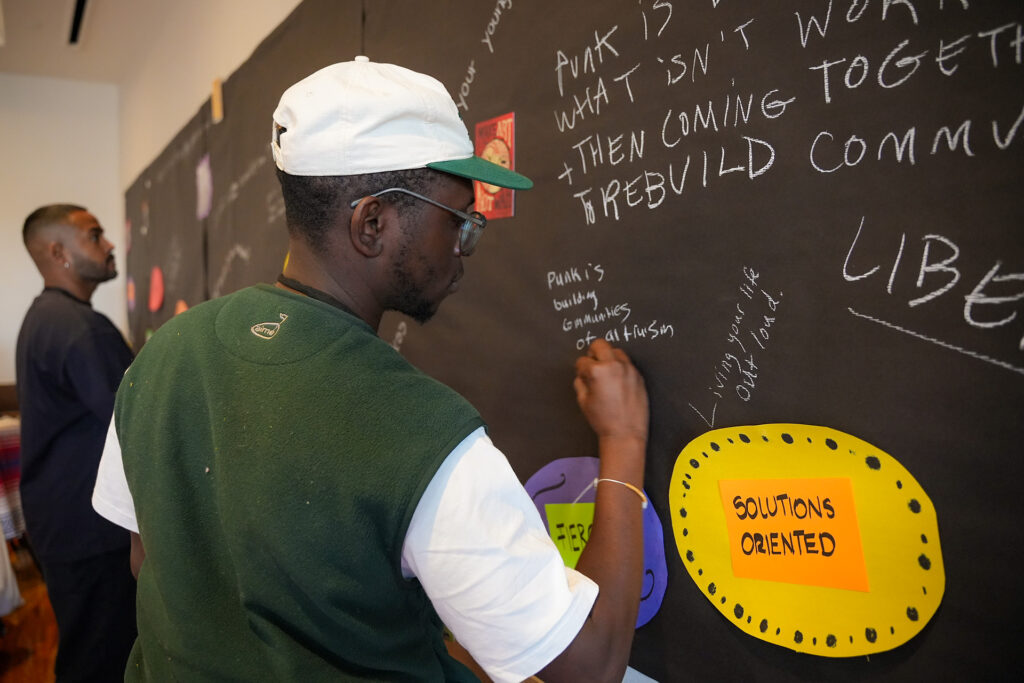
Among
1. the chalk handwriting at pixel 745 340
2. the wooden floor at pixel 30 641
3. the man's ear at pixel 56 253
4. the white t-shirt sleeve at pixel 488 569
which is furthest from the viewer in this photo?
the wooden floor at pixel 30 641

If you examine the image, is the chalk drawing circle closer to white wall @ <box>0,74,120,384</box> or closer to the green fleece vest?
the green fleece vest

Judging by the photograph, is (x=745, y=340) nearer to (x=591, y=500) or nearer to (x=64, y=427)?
(x=591, y=500)

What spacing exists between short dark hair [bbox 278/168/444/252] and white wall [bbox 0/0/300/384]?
3.31 metres

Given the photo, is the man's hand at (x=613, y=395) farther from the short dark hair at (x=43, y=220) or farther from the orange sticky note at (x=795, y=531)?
the short dark hair at (x=43, y=220)

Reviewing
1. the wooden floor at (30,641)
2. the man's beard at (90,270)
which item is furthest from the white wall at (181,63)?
the wooden floor at (30,641)

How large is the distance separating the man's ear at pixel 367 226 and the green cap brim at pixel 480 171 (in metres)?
0.08

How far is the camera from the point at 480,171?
71 cm

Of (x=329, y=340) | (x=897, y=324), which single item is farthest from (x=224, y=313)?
(x=897, y=324)

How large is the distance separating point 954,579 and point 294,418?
67cm

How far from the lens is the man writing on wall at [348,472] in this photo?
560 millimetres

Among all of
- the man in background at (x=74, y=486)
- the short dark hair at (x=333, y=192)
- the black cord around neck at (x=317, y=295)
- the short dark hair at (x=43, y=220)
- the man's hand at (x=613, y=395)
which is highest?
the short dark hair at (x=333, y=192)

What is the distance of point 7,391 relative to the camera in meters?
3.92

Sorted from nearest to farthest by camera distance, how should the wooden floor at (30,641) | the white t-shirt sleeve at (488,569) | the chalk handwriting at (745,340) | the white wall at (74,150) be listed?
1. the white t-shirt sleeve at (488,569)
2. the chalk handwriting at (745,340)
3. the wooden floor at (30,641)
4. the white wall at (74,150)

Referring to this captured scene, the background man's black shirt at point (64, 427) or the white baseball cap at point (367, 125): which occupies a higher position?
the white baseball cap at point (367, 125)
